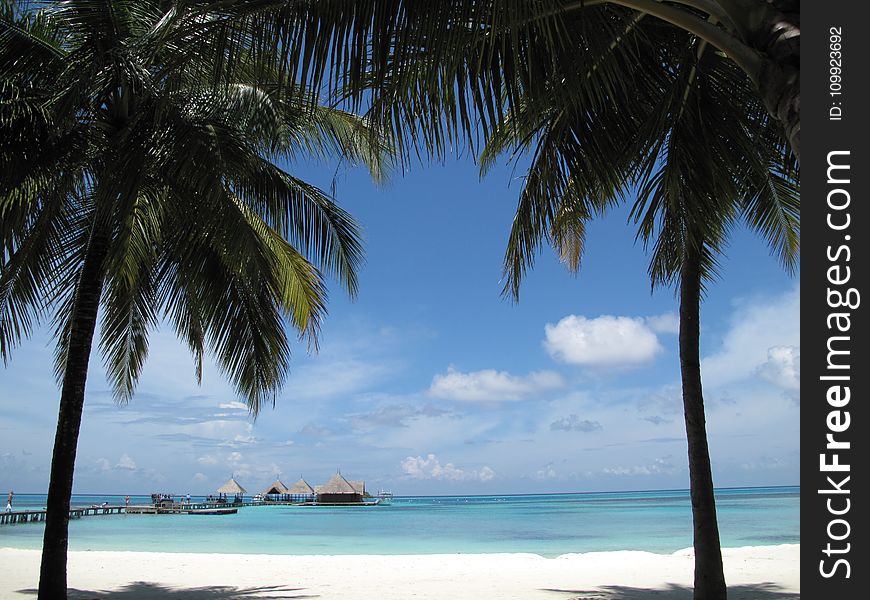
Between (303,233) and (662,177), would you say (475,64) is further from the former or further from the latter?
(303,233)

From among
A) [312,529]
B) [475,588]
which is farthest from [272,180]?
[312,529]

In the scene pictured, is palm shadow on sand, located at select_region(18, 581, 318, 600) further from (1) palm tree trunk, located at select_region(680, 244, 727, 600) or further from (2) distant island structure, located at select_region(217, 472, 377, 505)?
(2) distant island structure, located at select_region(217, 472, 377, 505)

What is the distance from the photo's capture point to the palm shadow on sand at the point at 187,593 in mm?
9141

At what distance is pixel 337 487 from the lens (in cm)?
5319

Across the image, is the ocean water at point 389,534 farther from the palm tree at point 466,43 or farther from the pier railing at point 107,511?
the palm tree at point 466,43

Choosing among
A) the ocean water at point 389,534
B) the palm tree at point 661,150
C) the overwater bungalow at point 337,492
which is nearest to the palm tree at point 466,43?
the palm tree at point 661,150

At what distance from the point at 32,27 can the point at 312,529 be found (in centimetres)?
3194

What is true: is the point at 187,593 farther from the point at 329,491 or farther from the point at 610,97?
the point at 329,491

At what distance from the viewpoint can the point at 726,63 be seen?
15.4 feet

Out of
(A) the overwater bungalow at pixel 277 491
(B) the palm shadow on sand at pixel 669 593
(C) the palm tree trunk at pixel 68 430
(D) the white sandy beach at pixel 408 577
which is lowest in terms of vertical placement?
(A) the overwater bungalow at pixel 277 491

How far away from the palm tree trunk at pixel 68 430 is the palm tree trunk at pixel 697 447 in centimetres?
521

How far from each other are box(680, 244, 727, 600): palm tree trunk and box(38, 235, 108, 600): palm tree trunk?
17.1 ft

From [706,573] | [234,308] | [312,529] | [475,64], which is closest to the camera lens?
[475,64]

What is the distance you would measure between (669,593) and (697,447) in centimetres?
424
